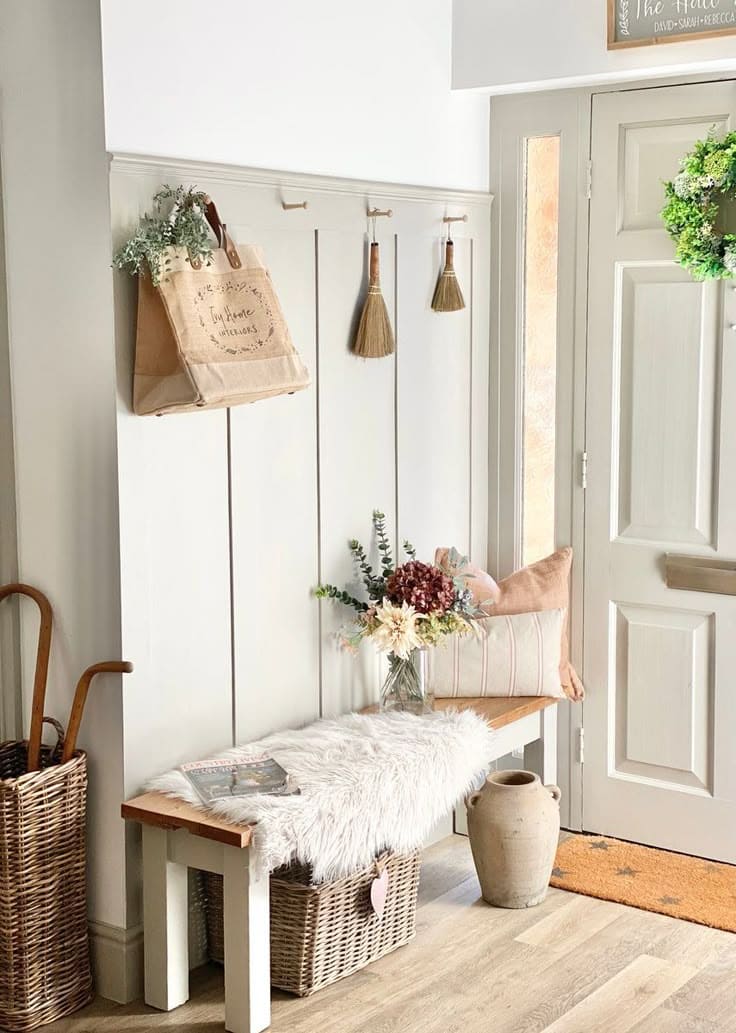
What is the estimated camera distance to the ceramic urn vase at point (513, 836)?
11.2ft

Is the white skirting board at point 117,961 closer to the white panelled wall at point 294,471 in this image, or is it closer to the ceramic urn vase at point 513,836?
the white panelled wall at point 294,471

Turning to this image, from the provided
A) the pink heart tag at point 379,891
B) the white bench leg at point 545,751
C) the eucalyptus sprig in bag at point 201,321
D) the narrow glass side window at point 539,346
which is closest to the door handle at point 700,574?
the narrow glass side window at point 539,346

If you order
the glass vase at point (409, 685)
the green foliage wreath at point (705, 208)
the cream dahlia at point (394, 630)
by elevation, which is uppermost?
the green foliage wreath at point (705, 208)

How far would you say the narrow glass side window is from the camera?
3947 millimetres

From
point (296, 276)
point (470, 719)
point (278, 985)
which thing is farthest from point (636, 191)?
point (278, 985)

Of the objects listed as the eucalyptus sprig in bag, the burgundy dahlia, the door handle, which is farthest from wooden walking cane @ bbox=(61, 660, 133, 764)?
the door handle

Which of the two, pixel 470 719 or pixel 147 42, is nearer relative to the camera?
pixel 147 42

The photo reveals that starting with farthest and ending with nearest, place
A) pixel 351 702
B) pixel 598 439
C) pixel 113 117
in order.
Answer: pixel 598 439 → pixel 351 702 → pixel 113 117

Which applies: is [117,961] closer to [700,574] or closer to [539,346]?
[700,574]

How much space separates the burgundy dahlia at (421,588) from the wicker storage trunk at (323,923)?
2.06ft

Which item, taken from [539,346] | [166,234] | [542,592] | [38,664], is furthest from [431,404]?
[38,664]

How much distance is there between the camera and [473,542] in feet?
13.3

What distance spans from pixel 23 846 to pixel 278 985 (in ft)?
2.26

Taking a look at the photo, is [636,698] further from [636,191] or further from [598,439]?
[636,191]
